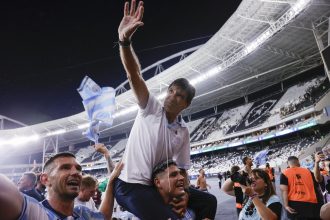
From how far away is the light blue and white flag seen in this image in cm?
487

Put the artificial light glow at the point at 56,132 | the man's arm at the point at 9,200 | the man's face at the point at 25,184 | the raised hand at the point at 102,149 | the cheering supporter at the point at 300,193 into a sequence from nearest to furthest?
the man's arm at the point at 9,200
the raised hand at the point at 102,149
the cheering supporter at the point at 300,193
the man's face at the point at 25,184
the artificial light glow at the point at 56,132

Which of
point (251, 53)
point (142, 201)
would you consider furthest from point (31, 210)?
point (251, 53)

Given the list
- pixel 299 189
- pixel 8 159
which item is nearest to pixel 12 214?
pixel 299 189

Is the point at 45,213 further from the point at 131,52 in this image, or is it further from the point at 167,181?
the point at 131,52

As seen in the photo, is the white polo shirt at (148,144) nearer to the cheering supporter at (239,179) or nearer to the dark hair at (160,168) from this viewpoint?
the dark hair at (160,168)

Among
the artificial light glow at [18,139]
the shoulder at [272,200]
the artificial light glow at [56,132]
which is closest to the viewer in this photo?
the shoulder at [272,200]

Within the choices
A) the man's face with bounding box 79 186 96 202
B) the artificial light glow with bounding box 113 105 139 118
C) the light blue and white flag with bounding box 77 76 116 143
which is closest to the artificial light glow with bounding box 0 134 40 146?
the artificial light glow with bounding box 113 105 139 118

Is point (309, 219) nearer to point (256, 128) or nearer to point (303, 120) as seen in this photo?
point (303, 120)

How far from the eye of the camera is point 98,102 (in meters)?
4.97

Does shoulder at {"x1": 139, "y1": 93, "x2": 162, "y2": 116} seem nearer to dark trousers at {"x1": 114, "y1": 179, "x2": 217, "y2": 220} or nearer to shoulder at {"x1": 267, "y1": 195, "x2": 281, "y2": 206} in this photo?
dark trousers at {"x1": 114, "y1": 179, "x2": 217, "y2": 220}

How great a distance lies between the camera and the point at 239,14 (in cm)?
2208

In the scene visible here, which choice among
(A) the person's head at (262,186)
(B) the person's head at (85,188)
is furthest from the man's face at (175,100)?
(B) the person's head at (85,188)

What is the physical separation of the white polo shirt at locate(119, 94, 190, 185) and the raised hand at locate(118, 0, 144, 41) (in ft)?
1.72

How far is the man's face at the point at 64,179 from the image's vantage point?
2.41 meters
